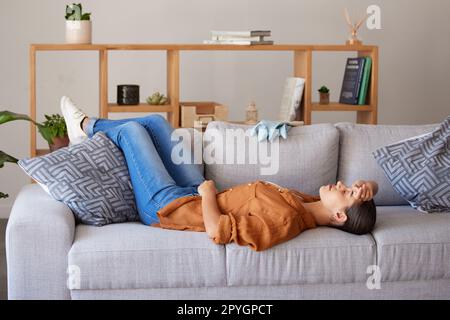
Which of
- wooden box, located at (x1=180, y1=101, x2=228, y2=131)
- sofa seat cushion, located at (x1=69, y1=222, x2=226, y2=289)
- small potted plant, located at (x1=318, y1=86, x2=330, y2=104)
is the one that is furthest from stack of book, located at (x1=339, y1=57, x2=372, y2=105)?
sofa seat cushion, located at (x1=69, y1=222, x2=226, y2=289)

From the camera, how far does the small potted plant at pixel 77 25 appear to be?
4695 millimetres

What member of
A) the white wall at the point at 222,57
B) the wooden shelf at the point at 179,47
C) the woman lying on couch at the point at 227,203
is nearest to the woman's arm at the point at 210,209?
the woman lying on couch at the point at 227,203

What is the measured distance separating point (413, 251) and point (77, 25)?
89.2 inches

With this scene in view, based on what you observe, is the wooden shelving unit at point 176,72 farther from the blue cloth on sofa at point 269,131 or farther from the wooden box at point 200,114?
the blue cloth on sofa at point 269,131

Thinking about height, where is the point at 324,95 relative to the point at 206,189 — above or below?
above

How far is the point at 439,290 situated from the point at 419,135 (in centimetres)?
89

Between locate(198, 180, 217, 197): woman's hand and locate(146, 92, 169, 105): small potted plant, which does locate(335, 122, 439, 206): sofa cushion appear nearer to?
locate(198, 180, 217, 197): woman's hand

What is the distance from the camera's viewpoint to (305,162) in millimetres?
3969

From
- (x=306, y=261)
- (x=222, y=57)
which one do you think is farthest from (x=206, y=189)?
(x=222, y=57)

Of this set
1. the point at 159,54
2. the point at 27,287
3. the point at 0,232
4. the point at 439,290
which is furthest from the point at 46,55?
the point at 439,290

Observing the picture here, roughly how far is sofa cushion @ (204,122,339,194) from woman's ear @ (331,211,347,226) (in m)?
0.54

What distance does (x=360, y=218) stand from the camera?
3396 millimetres

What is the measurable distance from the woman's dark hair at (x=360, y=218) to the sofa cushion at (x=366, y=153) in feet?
1.92

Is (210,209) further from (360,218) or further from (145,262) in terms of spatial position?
(360,218)
